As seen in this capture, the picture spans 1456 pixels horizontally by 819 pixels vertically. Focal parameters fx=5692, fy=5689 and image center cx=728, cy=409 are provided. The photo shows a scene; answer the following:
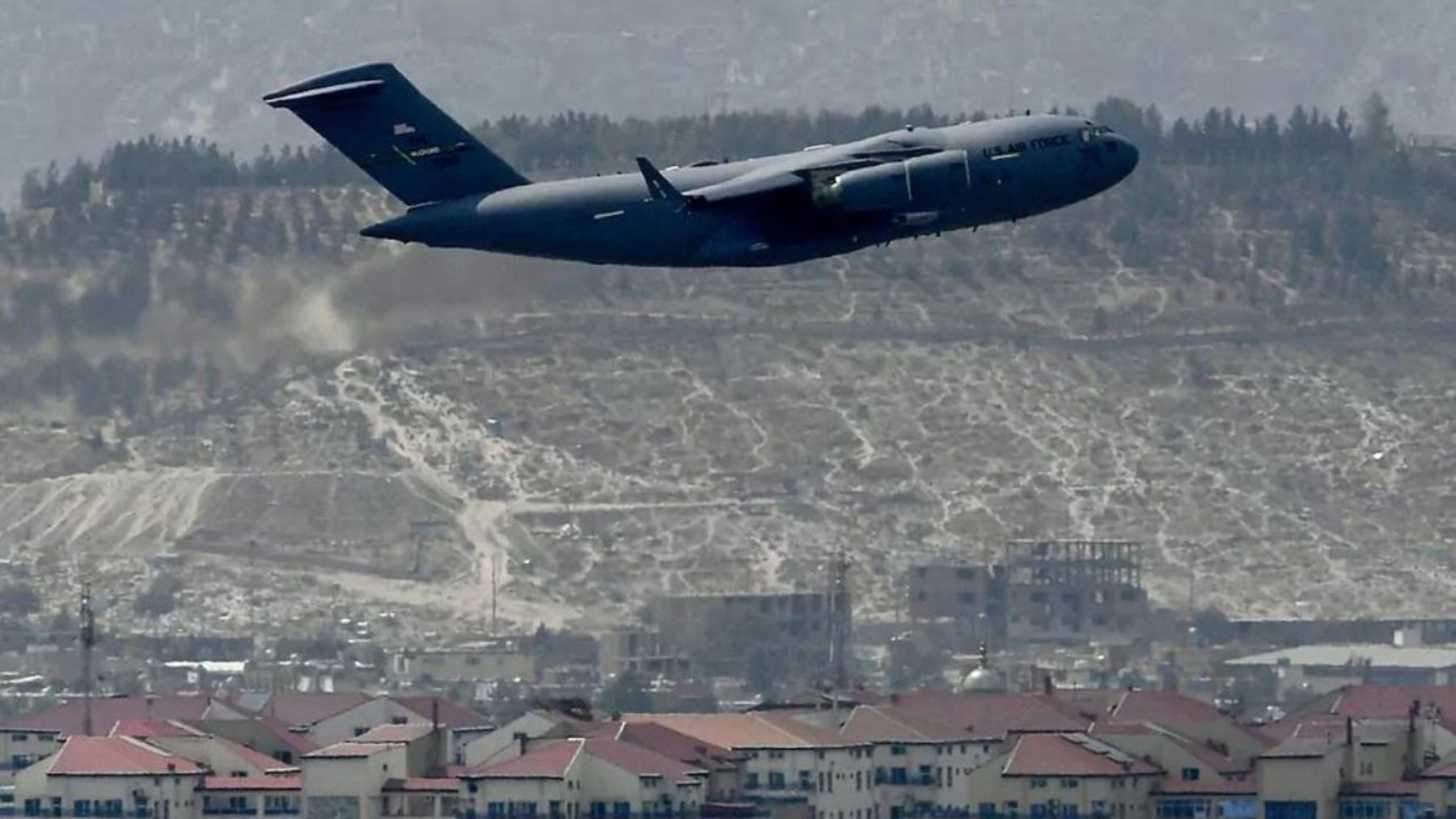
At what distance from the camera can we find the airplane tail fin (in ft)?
288

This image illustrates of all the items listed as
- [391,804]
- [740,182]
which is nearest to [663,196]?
[740,182]

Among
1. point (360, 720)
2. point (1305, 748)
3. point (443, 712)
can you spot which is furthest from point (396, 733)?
point (1305, 748)

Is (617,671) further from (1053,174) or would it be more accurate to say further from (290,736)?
(1053,174)

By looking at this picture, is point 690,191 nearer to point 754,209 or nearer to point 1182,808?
point 754,209

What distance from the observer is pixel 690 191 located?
86.4 metres

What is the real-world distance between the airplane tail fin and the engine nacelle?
5.34 metres

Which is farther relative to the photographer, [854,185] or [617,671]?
[617,671]

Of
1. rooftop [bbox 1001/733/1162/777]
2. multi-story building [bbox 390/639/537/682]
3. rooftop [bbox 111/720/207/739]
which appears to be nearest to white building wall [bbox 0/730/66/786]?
rooftop [bbox 111/720/207/739]

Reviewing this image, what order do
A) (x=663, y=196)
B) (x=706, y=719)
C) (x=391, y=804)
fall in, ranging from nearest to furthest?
1. (x=663, y=196)
2. (x=391, y=804)
3. (x=706, y=719)

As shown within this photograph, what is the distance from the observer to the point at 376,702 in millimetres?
143750

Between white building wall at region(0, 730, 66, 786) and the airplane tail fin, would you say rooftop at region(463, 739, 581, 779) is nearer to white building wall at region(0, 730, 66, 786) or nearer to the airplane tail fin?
white building wall at region(0, 730, 66, 786)

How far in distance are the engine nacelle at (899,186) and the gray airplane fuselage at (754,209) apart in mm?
12

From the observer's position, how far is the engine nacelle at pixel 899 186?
86.1 m

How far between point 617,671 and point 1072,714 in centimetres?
5668
